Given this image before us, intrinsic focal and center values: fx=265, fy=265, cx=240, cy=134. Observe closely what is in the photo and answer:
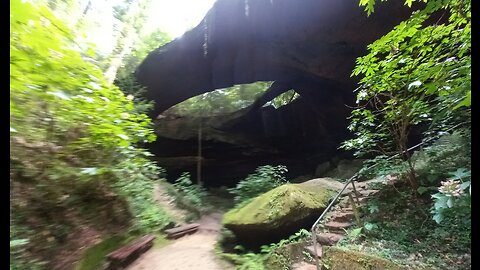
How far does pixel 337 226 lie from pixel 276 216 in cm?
118

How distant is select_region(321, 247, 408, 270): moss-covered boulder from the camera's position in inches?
129

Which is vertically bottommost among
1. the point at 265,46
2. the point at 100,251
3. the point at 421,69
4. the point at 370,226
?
the point at 370,226

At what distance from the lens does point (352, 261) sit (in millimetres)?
3549

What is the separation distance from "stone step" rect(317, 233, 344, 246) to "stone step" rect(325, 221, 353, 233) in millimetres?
125

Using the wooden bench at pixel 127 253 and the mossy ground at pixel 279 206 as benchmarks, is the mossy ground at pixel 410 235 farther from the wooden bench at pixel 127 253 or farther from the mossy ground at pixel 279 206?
the wooden bench at pixel 127 253

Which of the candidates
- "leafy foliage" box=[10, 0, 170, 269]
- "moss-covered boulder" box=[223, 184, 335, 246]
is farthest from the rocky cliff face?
"leafy foliage" box=[10, 0, 170, 269]

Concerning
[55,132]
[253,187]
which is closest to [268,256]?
[253,187]

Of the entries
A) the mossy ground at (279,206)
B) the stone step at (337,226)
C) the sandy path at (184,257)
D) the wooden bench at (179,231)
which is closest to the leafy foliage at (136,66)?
the wooden bench at (179,231)

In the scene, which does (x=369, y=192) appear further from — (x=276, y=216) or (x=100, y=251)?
(x=100, y=251)

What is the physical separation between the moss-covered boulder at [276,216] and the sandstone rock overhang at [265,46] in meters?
4.81

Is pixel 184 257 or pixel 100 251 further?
pixel 184 257

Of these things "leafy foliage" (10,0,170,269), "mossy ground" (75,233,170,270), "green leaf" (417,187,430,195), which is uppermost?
"leafy foliage" (10,0,170,269)

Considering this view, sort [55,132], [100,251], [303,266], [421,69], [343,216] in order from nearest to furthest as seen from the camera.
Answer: [421,69] < [55,132] < [100,251] < [303,266] < [343,216]

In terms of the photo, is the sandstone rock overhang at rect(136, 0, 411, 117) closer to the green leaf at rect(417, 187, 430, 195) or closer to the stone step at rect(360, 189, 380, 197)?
the stone step at rect(360, 189, 380, 197)
